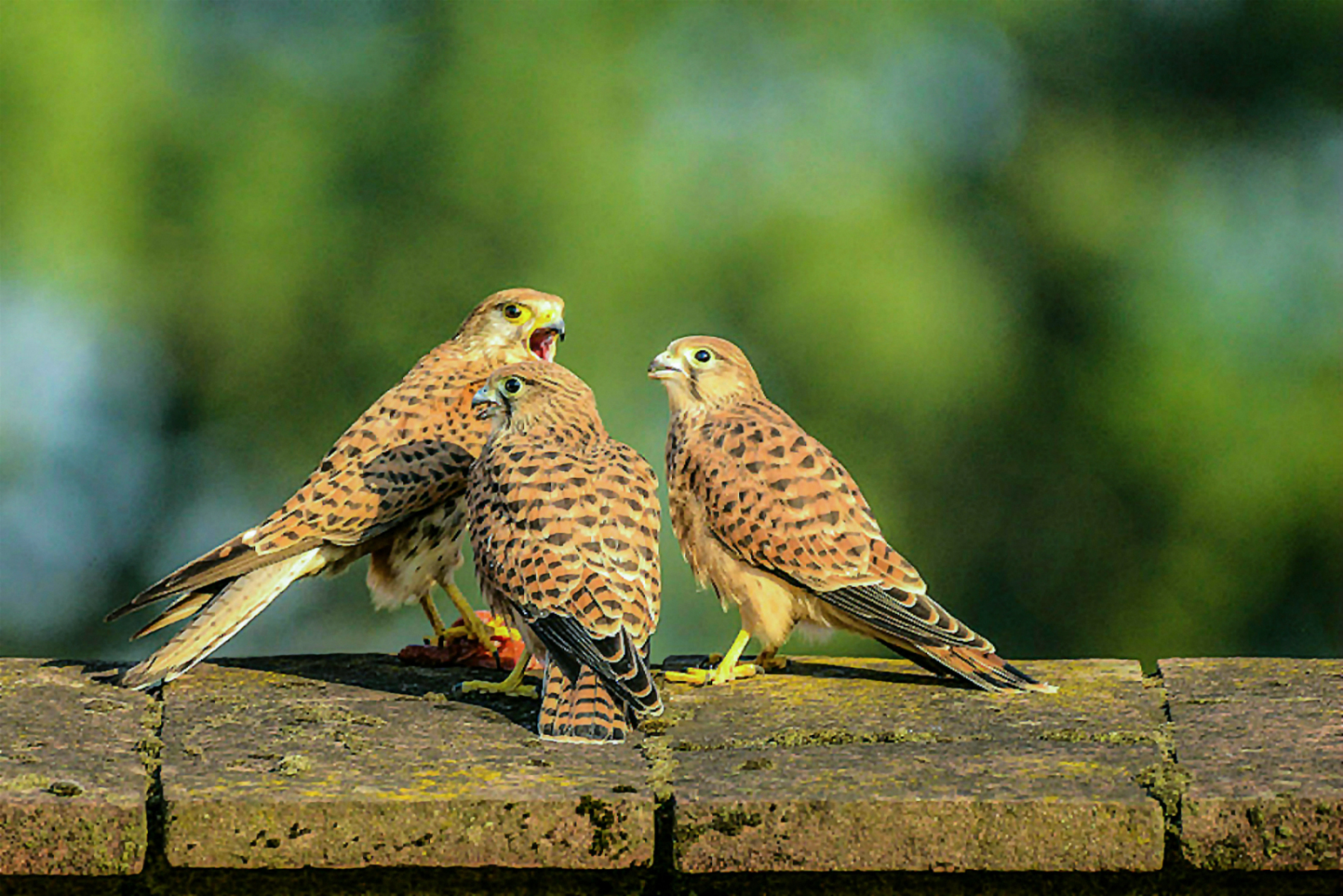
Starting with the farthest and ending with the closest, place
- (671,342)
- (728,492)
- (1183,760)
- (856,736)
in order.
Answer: (671,342) < (728,492) < (856,736) < (1183,760)

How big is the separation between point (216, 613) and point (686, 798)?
1376 mm

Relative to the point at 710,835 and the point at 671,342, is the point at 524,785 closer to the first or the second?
the point at 710,835

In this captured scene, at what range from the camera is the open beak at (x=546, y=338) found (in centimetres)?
397

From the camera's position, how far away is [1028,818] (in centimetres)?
229

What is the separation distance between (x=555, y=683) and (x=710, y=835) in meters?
0.58

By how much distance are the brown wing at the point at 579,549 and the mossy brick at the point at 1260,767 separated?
2.86 ft

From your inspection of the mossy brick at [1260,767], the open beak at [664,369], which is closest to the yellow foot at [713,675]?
the open beak at [664,369]

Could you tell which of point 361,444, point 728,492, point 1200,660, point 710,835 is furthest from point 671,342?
point 710,835

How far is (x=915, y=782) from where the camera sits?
95.3 inches

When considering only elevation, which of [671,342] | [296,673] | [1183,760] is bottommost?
[296,673]

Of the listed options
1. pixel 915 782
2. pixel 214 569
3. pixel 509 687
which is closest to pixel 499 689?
pixel 509 687

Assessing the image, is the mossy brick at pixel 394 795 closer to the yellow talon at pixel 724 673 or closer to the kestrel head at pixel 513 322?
the yellow talon at pixel 724 673

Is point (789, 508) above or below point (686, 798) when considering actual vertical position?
above

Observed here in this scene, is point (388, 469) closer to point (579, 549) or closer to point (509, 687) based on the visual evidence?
point (509, 687)
